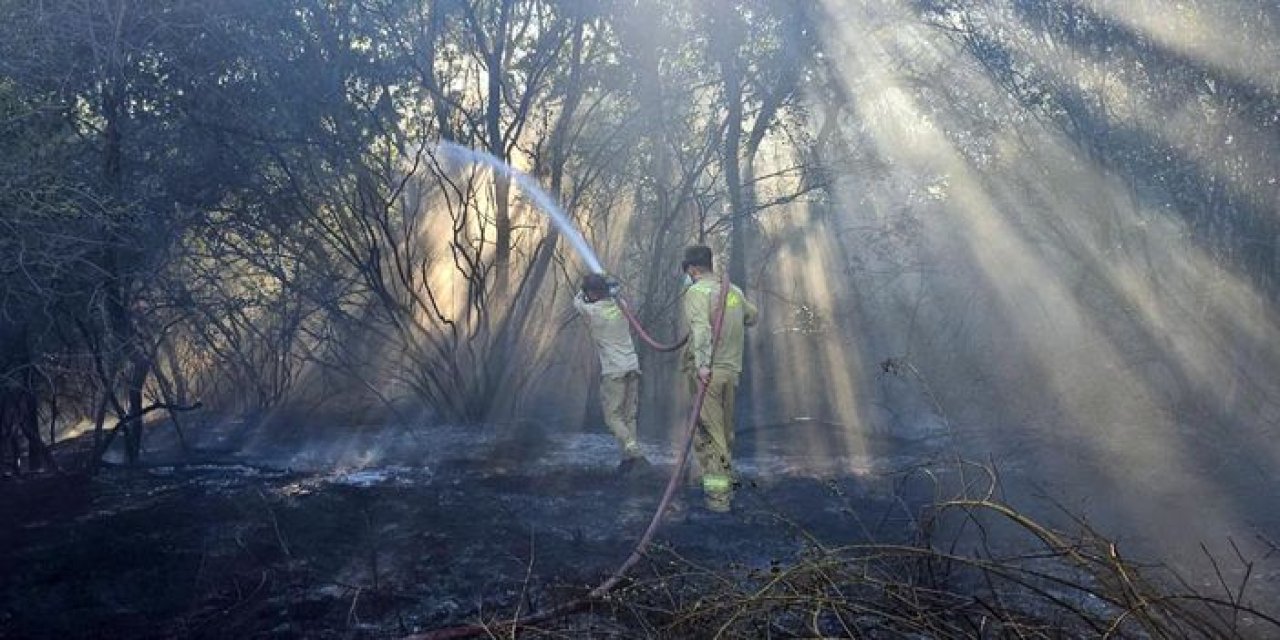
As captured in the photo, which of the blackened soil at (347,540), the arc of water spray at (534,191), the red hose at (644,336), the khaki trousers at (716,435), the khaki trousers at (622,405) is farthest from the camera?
the arc of water spray at (534,191)

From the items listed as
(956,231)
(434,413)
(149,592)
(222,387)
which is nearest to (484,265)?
(434,413)

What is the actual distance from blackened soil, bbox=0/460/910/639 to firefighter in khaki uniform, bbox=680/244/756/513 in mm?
259

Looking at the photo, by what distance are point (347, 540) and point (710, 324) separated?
106 inches

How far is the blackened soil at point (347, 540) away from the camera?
5.55 m

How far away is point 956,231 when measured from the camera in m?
15.6

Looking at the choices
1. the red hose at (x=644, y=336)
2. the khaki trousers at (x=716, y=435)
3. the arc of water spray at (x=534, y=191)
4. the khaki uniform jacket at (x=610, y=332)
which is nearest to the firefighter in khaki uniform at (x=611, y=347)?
the khaki uniform jacket at (x=610, y=332)

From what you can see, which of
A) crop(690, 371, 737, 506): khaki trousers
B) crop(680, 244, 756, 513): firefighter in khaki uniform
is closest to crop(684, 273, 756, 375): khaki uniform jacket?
crop(680, 244, 756, 513): firefighter in khaki uniform

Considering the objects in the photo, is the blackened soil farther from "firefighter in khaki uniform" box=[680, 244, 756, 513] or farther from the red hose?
the red hose

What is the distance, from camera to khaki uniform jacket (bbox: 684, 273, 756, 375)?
24.2 feet

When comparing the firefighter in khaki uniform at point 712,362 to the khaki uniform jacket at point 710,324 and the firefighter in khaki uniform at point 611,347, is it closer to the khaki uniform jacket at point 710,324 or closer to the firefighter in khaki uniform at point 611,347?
the khaki uniform jacket at point 710,324

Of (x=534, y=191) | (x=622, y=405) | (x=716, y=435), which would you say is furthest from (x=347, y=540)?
(x=534, y=191)

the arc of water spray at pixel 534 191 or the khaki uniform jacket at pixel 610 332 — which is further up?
the arc of water spray at pixel 534 191

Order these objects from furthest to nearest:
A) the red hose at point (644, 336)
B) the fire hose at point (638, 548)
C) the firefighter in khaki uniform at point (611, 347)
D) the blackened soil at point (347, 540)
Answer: the firefighter in khaki uniform at point (611, 347) → the red hose at point (644, 336) → the blackened soil at point (347, 540) → the fire hose at point (638, 548)

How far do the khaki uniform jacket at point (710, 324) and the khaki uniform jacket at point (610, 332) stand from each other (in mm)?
1361
